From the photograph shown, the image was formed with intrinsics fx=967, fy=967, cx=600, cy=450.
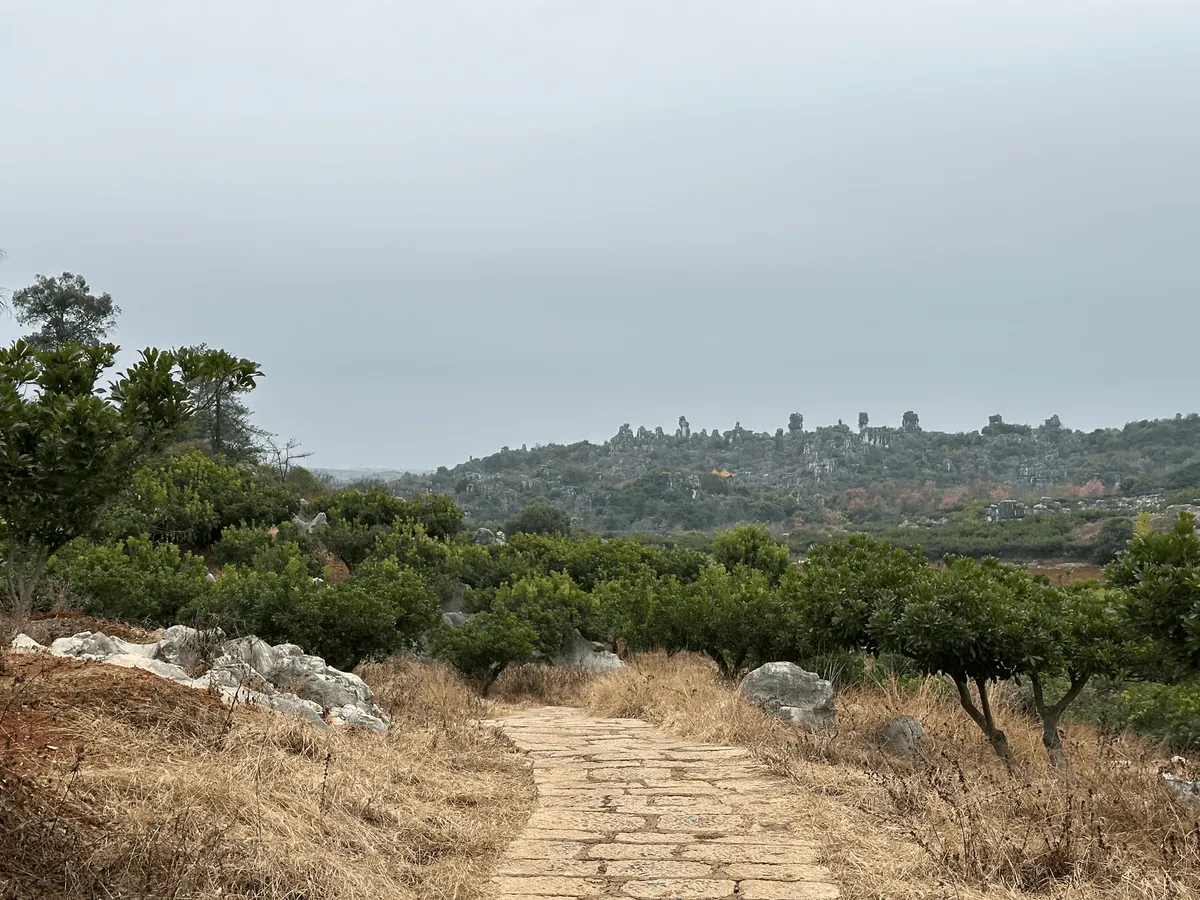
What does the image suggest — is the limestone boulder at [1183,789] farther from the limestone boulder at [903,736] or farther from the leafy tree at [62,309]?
the leafy tree at [62,309]

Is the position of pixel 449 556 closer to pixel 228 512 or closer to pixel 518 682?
pixel 228 512

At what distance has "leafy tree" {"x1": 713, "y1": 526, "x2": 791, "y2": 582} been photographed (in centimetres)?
2373

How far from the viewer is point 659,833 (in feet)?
19.3

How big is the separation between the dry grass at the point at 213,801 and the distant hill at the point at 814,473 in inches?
3204

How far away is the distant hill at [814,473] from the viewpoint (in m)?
98.9

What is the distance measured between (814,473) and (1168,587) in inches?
4843

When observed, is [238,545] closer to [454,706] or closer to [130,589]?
[130,589]

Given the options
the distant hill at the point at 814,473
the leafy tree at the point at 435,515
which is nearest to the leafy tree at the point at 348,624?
the leafy tree at the point at 435,515

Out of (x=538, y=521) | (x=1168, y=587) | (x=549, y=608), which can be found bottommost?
(x=549, y=608)

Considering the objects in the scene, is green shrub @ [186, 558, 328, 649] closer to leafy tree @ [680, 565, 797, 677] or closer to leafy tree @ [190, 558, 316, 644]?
leafy tree @ [190, 558, 316, 644]

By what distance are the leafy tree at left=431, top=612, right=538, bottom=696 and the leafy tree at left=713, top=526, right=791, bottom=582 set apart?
832 cm

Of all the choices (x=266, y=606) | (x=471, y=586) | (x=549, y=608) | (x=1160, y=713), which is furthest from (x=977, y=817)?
(x=471, y=586)

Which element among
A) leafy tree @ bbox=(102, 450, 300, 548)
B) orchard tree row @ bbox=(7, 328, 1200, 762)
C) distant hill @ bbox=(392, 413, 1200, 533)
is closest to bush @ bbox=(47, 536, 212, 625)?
orchard tree row @ bbox=(7, 328, 1200, 762)

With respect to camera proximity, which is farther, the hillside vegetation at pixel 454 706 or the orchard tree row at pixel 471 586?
the orchard tree row at pixel 471 586
